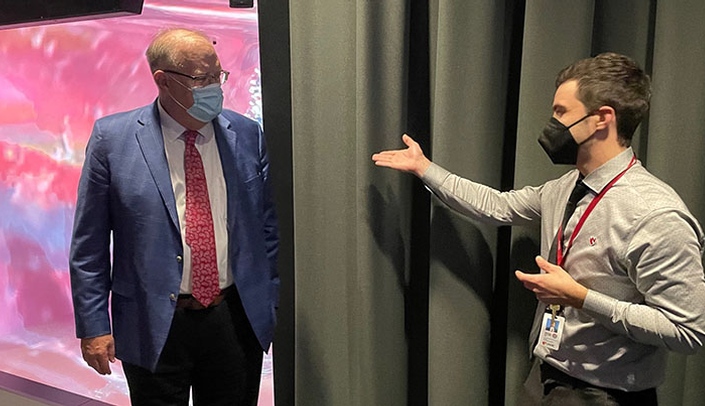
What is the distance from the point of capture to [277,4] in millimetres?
2107

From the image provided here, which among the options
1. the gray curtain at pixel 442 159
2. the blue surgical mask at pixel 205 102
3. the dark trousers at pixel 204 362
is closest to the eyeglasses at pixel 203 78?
the blue surgical mask at pixel 205 102

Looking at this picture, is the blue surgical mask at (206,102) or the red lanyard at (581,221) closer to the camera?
the red lanyard at (581,221)

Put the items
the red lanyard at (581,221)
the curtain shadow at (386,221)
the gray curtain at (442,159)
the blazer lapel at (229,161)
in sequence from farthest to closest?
1. the curtain shadow at (386,221)
2. the blazer lapel at (229,161)
3. the gray curtain at (442,159)
4. the red lanyard at (581,221)

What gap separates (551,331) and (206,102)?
3.16ft

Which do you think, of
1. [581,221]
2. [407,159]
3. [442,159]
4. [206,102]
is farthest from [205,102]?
[581,221]

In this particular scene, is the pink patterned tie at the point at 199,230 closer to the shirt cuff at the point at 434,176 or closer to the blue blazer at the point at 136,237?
the blue blazer at the point at 136,237

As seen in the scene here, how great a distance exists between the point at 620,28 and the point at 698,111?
0.28 m

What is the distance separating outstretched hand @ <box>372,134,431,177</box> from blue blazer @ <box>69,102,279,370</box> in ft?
1.21

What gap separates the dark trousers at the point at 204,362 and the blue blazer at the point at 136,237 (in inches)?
1.6

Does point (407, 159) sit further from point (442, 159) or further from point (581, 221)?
point (581, 221)

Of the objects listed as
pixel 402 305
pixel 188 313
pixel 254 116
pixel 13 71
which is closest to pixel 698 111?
pixel 402 305

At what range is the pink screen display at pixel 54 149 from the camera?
2.73 metres

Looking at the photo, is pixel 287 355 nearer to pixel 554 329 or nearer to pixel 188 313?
pixel 188 313

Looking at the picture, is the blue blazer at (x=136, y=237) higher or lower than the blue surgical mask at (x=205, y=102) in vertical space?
lower
